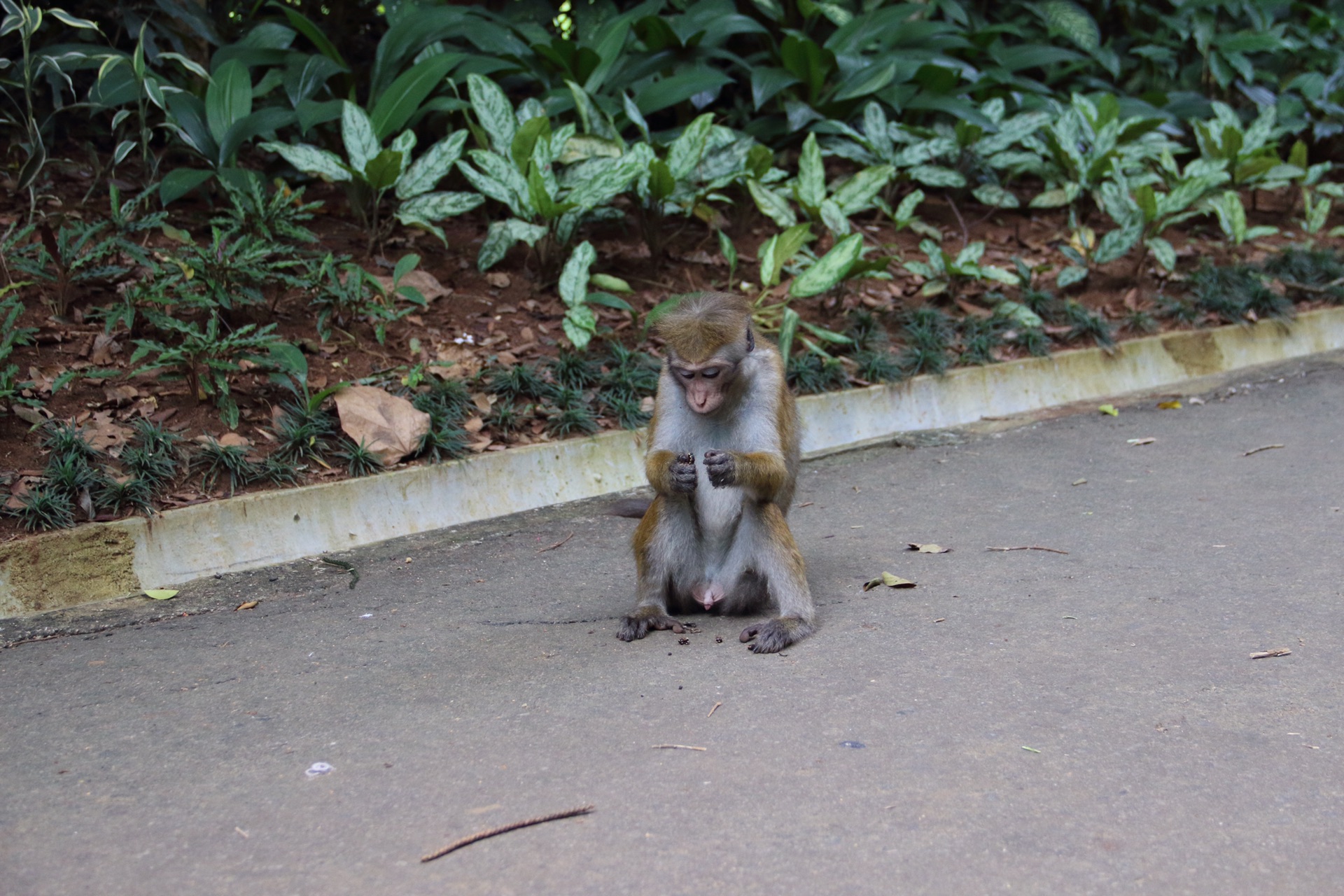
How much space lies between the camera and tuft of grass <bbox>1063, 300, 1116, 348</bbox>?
9148 mm

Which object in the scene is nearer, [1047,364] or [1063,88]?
[1047,364]

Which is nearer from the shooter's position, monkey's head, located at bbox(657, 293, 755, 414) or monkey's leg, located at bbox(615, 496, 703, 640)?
monkey's head, located at bbox(657, 293, 755, 414)

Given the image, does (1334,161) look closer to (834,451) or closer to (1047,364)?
(1047,364)

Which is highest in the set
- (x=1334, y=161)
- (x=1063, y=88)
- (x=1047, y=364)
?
(x=1063, y=88)

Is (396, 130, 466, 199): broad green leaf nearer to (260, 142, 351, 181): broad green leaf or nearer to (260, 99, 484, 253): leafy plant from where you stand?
(260, 99, 484, 253): leafy plant

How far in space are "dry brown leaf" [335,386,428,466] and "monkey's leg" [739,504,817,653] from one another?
2453 millimetres

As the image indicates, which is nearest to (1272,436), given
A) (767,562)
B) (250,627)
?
(767,562)

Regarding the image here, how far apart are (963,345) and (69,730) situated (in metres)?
6.37

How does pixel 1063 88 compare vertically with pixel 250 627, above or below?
above

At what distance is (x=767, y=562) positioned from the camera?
16.2 feet

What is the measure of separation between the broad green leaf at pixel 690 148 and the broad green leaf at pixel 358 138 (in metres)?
1.96

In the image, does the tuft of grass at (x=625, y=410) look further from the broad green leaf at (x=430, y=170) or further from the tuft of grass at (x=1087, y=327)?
the tuft of grass at (x=1087, y=327)

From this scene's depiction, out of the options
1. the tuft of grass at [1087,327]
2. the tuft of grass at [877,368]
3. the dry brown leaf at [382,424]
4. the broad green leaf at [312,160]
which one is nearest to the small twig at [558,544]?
the dry brown leaf at [382,424]

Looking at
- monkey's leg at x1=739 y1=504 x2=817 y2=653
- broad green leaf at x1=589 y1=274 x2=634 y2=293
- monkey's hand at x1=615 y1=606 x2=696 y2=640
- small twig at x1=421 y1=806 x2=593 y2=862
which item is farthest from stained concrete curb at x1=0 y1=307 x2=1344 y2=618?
small twig at x1=421 y1=806 x2=593 y2=862
